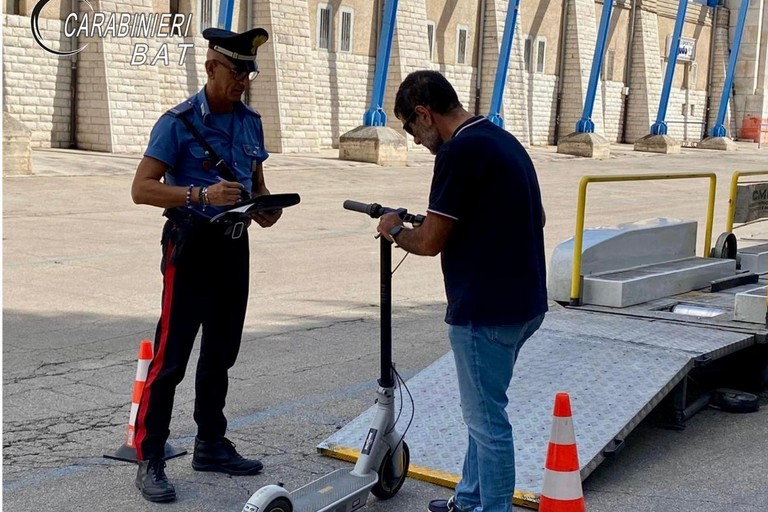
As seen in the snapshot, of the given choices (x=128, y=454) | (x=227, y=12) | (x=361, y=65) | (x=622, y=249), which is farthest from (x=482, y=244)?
(x=361, y=65)

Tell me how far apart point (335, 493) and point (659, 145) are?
140 ft

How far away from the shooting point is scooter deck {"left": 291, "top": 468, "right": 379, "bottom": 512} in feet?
14.0

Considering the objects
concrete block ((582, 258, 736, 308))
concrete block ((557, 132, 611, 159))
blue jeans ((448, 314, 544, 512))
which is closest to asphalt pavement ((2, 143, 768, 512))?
blue jeans ((448, 314, 544, 512))

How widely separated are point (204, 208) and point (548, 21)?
4563cm

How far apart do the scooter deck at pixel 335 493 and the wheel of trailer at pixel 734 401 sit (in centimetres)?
281

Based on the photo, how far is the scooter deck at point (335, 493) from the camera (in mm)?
4262

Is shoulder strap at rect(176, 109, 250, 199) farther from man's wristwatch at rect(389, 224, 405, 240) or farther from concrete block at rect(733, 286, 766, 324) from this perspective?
concrete block at rect(733, 286, 766, 324)

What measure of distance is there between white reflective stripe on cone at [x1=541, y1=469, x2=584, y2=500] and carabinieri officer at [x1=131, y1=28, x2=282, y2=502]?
1.68 meters

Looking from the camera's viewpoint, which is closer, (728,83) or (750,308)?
(750,308)

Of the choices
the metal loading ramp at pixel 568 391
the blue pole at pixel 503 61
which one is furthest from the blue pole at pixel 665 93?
the metal loading ramp at pixel 568 391

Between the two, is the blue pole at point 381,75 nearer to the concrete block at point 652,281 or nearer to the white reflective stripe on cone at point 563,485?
the concrete block at point 652,281

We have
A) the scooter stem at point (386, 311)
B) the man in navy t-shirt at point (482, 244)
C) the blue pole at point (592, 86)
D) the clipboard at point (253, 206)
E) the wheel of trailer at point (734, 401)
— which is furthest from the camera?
the blue pole at point (592, 86)

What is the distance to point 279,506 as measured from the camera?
13.3ft

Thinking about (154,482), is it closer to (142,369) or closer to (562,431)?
(142,369)
